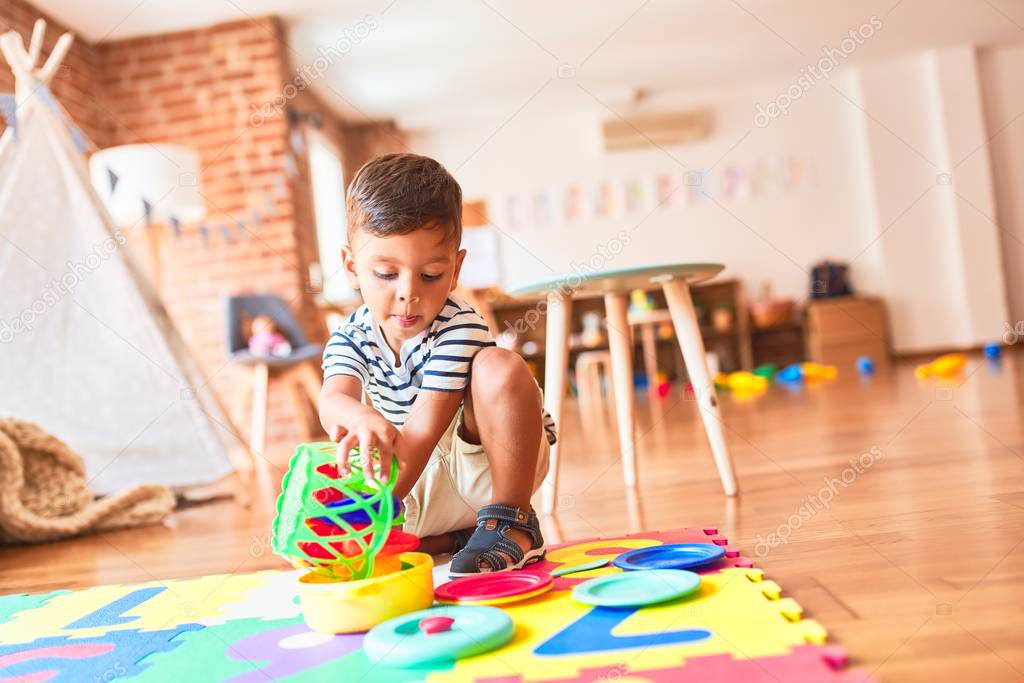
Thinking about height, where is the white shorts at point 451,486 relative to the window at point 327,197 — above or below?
below

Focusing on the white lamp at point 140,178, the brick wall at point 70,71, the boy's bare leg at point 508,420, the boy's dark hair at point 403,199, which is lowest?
the boy's bare leg at point 508,420

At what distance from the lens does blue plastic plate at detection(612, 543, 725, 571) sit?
977 millimetres

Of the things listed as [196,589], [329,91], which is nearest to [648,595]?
[196,589]

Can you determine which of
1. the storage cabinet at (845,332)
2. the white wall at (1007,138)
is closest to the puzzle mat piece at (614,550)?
the storage cabinet at (845,332)

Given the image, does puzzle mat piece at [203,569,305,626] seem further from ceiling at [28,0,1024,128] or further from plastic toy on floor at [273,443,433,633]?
ceiling at [28,0,1024,128]

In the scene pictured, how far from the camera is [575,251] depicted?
A: 20.4ft

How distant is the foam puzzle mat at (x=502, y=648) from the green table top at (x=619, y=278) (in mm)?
466

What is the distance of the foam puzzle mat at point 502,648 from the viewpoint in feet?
2.28

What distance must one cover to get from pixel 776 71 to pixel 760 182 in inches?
28.9

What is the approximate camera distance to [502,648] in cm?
77

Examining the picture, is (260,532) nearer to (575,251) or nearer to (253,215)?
(253,215)

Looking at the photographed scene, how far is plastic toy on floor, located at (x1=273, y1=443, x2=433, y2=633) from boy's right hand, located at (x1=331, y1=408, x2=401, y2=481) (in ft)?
0.04

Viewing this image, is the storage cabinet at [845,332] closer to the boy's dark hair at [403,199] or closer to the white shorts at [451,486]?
the white shorts at [451,486]

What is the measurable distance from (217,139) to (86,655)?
11.9ft
